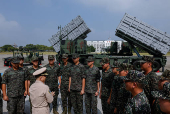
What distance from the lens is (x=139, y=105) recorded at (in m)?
1.37

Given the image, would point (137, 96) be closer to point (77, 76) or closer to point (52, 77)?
point (77, 76)

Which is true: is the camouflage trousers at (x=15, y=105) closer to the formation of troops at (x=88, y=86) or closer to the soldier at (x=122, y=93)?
the formation of troops at (x=88, y=86)

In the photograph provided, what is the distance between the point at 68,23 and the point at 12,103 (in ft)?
27.2

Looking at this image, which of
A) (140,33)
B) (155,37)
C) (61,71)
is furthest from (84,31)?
(61,71)

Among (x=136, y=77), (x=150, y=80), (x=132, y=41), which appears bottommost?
(x=150, y=80)

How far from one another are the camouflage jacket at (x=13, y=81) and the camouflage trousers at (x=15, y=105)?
0.10 meters

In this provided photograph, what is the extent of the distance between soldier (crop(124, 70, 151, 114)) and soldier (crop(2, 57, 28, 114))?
240 cm

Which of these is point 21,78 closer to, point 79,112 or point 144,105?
point 79,112

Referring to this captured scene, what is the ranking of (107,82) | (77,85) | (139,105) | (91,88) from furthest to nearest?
(77,85) → (91,88) → (107,82) → (139,105)

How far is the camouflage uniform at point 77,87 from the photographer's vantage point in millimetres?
3102

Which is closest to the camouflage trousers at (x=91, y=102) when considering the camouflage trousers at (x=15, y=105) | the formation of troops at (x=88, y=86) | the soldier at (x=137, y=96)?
the formation of troops at (x=88, y=86)

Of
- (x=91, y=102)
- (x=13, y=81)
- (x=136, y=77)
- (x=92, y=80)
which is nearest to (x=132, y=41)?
(x=92, y=80)

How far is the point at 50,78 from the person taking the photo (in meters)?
3.30

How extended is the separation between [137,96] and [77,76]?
1.91 metres
